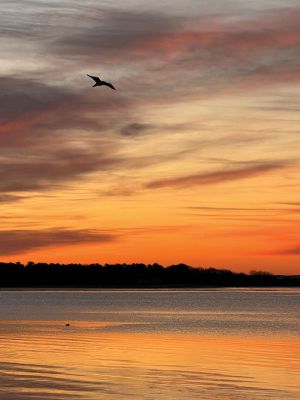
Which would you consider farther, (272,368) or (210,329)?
(210,329)

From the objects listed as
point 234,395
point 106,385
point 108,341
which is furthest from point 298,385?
point 108,341

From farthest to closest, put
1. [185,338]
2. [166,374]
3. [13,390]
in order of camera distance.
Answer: [185,338], [166,374], [13,390]

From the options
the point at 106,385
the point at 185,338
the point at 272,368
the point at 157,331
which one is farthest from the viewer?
the point at 157,331

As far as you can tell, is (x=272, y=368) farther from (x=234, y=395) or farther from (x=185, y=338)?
(x=185, y=338)

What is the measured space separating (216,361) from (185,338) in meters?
19.5

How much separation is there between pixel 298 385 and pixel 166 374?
650cm

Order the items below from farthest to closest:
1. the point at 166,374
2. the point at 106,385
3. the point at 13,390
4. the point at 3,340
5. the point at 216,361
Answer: the point at 3,340
the point at 216,361
the point at 166,374
the point at 106,385
the point at 13,390

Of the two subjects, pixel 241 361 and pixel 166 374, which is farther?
pixel 241 361

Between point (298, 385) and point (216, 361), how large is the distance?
1023 cm

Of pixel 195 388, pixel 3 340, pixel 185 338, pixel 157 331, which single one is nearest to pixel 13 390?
pixel 195 388

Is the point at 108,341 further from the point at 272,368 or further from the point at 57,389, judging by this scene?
the point at 57,389

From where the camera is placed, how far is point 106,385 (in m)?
36.5

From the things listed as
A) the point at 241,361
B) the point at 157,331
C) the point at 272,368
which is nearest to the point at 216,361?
the point at 241,361

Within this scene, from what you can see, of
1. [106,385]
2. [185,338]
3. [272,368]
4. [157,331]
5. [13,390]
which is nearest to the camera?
[13,390]
